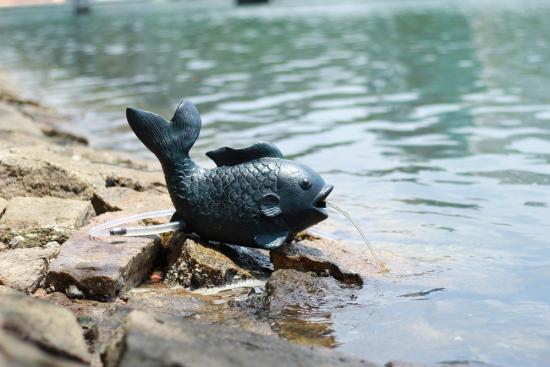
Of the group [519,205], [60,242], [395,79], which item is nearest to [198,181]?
[60,242]

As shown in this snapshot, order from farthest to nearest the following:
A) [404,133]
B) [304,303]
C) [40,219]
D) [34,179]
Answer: [404,133]
[34,179]
[40,219]
[304,303]

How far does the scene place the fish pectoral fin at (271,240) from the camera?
4262mm

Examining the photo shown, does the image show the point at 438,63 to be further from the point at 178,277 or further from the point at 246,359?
the point at 246,359

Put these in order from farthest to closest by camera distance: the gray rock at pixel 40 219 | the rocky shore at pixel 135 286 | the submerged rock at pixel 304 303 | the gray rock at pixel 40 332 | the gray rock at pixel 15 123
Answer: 1. the gray rock at pixel 15 123
2. the gray rock at pixel 40 219
3. the submerged rock at pixel 304 303
4. the rocky shore at pixel 135 286
5. the gray rock at pixel 40 332

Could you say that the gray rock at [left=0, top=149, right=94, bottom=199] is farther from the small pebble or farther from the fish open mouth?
the fish open mouth

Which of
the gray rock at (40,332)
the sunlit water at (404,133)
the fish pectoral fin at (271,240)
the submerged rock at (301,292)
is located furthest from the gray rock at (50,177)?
the gray rock at (40,332)

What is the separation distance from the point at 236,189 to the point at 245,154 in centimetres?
25

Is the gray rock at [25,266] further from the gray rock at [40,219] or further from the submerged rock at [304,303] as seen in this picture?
the submerged rock at [304,303]

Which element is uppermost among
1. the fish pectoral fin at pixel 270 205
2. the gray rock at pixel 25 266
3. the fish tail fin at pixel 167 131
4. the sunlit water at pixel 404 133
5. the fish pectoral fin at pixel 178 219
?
the fish tail fin at pixel 167 131

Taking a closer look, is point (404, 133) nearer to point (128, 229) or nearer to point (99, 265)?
point (128, 229)

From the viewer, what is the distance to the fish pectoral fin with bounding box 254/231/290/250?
4.26 metres

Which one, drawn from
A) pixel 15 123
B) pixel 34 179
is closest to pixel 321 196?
pixel 34 179

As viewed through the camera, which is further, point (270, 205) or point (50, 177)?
point (50, 177)

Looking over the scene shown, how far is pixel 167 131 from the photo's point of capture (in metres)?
4.45
